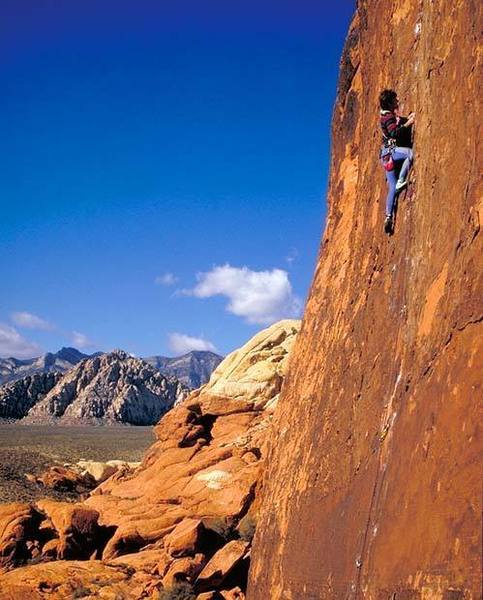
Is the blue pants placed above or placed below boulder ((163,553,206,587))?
above

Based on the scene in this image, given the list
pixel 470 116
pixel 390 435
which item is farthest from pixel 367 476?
pixel 470 116

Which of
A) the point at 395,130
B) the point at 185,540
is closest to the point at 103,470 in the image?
the point at 185,540

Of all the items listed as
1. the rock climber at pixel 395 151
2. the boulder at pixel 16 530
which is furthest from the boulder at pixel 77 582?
the rock climber at pixel 395 151

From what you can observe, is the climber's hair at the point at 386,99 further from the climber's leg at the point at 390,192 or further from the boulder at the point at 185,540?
the boulder at the point at 185,540

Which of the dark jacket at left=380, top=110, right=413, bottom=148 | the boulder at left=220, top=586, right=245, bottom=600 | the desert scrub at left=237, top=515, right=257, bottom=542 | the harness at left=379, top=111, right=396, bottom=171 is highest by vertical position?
the dark jacket at left=380, top=110, right=413, bottom=148

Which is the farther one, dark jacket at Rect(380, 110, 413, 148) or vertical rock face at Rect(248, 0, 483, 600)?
dark jacket at Rect(380, 110, 413, 148)

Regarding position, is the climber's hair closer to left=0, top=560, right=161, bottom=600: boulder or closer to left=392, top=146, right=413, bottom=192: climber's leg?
left=392, top=146, right=413, bottom=192: climber's leg

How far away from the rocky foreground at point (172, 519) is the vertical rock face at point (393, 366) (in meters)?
6.31

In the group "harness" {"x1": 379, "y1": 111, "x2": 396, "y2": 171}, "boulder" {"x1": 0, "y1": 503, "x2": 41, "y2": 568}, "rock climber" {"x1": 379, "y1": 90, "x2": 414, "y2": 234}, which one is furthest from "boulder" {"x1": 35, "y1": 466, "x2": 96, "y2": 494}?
"harness" {"x1": 379, "y1": 111, "x2": 396, "y2": 171}

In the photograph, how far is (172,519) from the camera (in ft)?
61.7

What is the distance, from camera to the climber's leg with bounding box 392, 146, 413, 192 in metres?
6.56

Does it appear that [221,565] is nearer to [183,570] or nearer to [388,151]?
[183,570]

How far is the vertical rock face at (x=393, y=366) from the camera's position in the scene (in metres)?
3.85

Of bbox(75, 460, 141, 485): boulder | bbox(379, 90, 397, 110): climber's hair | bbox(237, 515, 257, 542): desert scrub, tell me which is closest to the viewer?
bbox(379, 90, 397, 110): climber's hair
